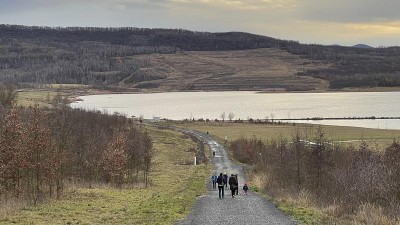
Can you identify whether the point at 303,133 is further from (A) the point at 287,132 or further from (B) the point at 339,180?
(B) the point at 339,180

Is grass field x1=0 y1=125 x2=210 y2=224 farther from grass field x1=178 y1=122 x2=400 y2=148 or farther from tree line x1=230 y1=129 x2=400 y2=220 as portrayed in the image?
grass field x1=178 y1=122 x2=400 y2=148

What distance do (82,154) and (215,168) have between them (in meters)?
22.3

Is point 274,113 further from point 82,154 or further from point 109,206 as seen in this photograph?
point 109,206

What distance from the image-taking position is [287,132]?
11206cm

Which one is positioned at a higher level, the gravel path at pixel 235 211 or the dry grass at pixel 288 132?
the gravel path at pixel 235 211

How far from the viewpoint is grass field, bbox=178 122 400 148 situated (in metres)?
96.2

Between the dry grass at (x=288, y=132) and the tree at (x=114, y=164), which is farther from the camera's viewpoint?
the dry grass at (x=288, y=132)

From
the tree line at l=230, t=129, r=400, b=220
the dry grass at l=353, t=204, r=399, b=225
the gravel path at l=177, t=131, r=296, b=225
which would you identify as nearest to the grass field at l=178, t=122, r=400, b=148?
the tree line at l=230, t=129, r=400, b=220

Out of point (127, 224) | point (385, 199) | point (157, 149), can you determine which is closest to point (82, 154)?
point (127, 224)

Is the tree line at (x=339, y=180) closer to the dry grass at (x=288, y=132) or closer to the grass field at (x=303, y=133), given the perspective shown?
the grass field at (x=303, y=133)

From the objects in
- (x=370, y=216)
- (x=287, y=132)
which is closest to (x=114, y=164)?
(x=370, y=216)

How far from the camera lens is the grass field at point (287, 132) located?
96219 mm

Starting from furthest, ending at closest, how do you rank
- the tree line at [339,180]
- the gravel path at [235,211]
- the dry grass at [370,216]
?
the tree line at [339,180]
the gravel path at [235,211]
the dry grass at [370,216]

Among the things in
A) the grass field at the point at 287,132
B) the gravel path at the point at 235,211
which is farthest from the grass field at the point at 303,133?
the gravel path at the point at 235,211
